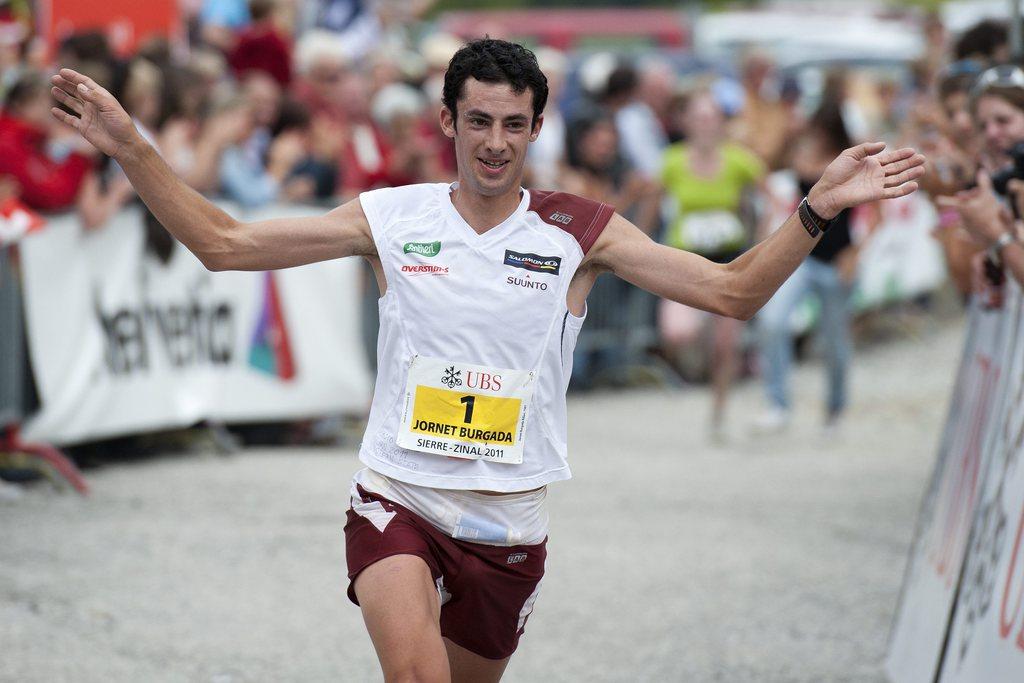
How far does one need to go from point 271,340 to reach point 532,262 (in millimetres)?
6629

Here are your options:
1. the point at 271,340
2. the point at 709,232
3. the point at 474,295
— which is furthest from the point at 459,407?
the point at 709,232

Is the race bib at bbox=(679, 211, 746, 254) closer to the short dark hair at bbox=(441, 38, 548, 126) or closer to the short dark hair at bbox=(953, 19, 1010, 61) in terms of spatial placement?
the short dark hair at bbox=(953, 19, 1010, 61)

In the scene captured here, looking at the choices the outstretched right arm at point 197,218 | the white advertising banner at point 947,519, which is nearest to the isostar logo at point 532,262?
the outstretched right arm at point 197,218

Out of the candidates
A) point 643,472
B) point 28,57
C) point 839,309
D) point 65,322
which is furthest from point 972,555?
point 28,57

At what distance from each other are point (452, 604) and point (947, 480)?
3086mm

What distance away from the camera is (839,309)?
1209 cm

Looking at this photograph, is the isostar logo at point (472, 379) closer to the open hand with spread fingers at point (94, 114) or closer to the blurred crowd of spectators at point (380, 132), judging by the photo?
the open hand with spread fingers at point (94, 114)

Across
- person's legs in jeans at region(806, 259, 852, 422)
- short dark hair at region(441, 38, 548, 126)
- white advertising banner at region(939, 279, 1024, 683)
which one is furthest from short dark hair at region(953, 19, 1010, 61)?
short dark hair at region(441, 38, 548, 126)

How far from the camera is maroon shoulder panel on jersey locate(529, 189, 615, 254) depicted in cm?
438

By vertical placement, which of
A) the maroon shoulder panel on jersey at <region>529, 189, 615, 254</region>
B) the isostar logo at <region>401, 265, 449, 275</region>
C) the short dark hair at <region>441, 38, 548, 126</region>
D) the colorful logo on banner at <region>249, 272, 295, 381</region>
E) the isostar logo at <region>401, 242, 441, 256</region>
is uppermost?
the short dark hair at <region>441, 38, 548, 126</region>

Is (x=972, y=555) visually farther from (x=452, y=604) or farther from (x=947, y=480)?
(x=452, y=604)

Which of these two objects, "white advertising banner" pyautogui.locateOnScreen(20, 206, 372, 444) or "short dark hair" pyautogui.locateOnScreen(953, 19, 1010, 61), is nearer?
"short dark hair" pyautogui.locateOnScreen(953, 19, 1010, 61)

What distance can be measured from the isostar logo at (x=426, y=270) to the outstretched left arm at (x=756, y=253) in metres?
0.44

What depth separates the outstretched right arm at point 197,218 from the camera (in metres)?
4.05
